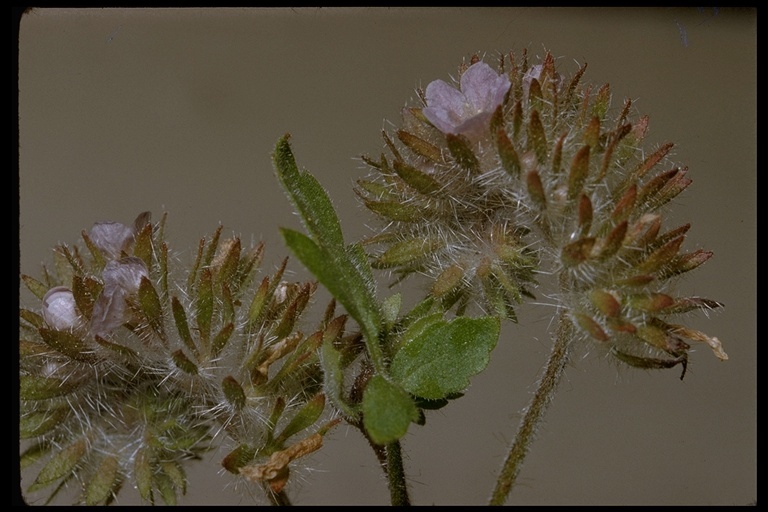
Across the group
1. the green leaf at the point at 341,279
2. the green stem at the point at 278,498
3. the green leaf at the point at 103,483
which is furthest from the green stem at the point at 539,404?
the green leaf at the point at 103,483

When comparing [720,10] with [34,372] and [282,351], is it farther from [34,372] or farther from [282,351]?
[34,372]

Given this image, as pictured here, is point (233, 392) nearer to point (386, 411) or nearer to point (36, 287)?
point (386, 411)

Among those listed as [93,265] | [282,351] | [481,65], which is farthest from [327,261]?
[93,265]

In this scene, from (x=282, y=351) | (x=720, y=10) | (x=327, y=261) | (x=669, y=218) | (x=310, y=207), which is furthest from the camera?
(x=720, y=10)

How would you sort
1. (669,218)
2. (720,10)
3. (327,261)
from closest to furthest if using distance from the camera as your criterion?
(327,261), (669,218), (720,10)

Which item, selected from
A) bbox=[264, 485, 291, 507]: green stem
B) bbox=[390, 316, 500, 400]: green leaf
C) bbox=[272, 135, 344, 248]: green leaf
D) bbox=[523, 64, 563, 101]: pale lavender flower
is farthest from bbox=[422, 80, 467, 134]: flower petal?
bbox=[264, 485, 291, 507]: green stem

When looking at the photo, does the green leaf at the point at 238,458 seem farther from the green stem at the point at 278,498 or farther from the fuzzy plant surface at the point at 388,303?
the green stem at the point at 278,498
